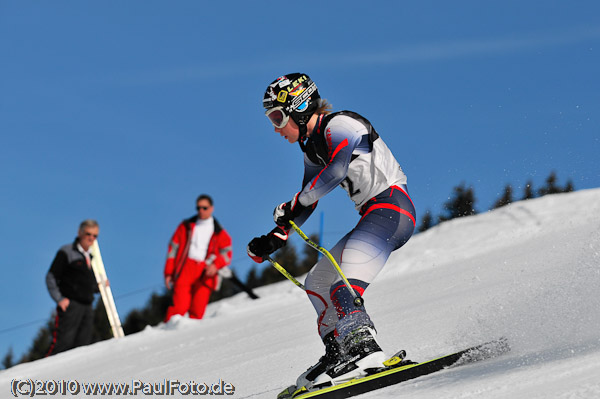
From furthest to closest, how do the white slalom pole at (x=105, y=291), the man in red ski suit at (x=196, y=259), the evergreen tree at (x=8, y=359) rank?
the evergreen tree at (x=8, y=359)
the white slalom pole at (x=105, y=291)
the man in red ski suit at (x=196, y=259)

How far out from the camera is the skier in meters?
4.20

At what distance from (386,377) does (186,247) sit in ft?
20.6

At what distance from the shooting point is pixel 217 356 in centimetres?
718

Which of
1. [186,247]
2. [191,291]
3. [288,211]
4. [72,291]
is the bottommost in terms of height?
[288,211]

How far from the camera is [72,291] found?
9070 mm

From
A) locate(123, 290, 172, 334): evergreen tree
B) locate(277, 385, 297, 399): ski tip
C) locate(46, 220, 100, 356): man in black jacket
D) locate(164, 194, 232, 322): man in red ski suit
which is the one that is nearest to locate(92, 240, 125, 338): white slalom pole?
locate(164, 194, 232, 322): man in red ski suit

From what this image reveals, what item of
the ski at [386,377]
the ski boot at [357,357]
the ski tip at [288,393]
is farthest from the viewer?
the ski tip at [288,393]

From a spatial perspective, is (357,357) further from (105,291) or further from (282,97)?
(105,291)

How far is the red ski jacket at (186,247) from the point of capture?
1010 cm

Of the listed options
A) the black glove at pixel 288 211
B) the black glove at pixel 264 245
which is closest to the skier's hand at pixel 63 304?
the black glove at pixel 264 245

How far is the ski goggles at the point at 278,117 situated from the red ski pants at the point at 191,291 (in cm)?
589

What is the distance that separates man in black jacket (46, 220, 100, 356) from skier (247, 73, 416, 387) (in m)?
5.36

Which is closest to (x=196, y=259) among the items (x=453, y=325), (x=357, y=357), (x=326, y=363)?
(x=453, y=325)

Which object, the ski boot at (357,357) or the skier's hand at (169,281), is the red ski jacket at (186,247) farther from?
the ski boot at (357,357)
